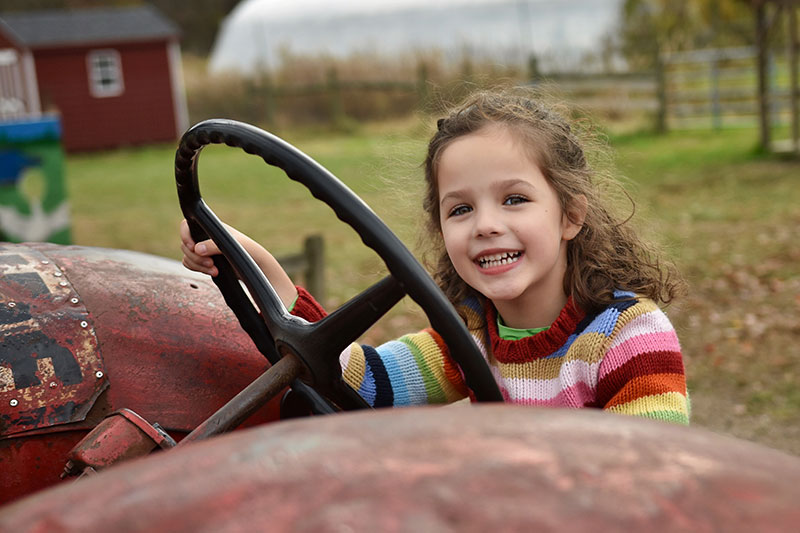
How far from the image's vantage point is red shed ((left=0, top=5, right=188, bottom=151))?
19594 mm

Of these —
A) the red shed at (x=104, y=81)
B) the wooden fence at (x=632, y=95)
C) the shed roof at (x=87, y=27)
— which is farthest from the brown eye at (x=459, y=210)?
the shed roof at (x=87, y=27)

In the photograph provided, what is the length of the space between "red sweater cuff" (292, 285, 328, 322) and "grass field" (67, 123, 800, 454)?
0.13 metres

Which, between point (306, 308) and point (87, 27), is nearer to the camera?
point (306, 308)

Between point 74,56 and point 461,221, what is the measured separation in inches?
791

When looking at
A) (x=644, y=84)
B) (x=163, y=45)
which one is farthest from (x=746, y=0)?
(x=163, y=45)

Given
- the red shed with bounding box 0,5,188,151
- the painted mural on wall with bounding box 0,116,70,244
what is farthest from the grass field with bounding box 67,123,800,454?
the red shed with bounding box 0,5,188,151

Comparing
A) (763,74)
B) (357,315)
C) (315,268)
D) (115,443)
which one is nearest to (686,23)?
(763,74)

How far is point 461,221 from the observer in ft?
5.49

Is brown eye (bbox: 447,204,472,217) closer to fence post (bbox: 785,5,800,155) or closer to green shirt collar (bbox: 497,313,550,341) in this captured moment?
green shirt collar (bbox: 497,313,550,341)

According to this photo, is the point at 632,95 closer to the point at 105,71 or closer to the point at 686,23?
the point at 686,23

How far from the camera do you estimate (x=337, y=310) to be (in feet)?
4.23

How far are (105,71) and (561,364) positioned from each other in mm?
20055

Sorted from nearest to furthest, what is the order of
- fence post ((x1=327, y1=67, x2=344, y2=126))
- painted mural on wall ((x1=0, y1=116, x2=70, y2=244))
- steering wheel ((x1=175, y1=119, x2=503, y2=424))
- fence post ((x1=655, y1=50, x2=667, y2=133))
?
steering wheel ((x1=175, y1=119, x2=503, y2=424)) < painted mural on wall ((x1=0, y1=116, x2=70, y2=244)) < fence post ((x1=655, y1=50, x2=667, y2=133)) < fence post ((x1=327, y1=67, x2=344, y2=126))

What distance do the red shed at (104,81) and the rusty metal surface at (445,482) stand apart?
19909 millimetres
